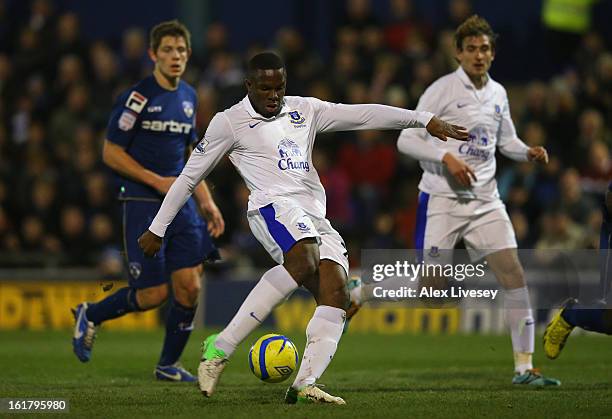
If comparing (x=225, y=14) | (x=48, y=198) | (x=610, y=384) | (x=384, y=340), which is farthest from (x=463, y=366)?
(x=225, y=14)

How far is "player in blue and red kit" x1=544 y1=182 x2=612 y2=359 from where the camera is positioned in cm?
832

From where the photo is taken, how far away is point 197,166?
741cm

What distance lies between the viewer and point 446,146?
29.7ft

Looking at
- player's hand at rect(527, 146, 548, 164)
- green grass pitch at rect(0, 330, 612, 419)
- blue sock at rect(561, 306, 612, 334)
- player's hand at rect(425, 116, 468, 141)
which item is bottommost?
green grass pitch at rect(0, 330, 612, 419)

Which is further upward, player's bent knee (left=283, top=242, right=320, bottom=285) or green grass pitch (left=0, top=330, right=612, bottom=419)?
player's bent knee (left=283, top=242, right=320, bottom=285)

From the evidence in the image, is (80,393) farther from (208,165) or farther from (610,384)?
(610,384)

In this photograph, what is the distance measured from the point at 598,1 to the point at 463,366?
8614 mm

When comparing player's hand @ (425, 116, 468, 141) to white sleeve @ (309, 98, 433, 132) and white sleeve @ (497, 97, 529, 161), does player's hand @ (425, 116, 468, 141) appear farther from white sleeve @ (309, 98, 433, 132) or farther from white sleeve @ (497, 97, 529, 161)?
white sleeve @ (497, 97, 529, 161)

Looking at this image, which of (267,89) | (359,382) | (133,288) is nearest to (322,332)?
(267,89)

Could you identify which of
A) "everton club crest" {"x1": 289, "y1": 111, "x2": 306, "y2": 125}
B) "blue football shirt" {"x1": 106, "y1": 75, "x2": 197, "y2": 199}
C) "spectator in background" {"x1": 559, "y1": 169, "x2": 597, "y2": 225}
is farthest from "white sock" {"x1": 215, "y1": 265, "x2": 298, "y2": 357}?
"spectator in background" {"x1": 559, "y1": 169, "x2": 597, "y2": 225}

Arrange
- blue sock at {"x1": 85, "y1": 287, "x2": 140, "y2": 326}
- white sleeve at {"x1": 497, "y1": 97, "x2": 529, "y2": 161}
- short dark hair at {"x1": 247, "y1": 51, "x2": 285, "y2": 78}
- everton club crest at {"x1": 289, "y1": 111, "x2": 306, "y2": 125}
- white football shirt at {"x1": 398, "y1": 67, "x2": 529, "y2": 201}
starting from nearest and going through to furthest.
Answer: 1. short dark hair at {"x1": 247, "y1": 51, "x2": 285, "y2": 78}
2. everton club crest at {"x1": 289, "y1": 111, "x2": 306, "y2": 125}
3. white football shirt at {"x1": 398, "y1": 67, "x2": 529, "y2": 201}
4. blue sock at {"x1": 85, "y1": 287, "x2": 140, "y2": 326}
5. white sleeve at {"x1": 497, "y1": 97, "x2": 529, "y2": 161}

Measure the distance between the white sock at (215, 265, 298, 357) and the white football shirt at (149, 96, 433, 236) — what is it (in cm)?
50

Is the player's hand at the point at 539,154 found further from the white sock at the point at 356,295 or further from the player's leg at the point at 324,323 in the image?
the player's leg at the point at 324,323

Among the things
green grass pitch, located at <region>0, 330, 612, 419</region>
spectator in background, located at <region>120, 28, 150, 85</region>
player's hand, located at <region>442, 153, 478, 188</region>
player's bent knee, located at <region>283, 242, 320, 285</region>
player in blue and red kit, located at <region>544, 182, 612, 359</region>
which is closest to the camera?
green grass pitch, located at <region>0, 330, 612, 419</region>
